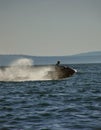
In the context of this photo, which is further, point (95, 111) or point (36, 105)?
point (36, 105)

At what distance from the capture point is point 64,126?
21.8 meters

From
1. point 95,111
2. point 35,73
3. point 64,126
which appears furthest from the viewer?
point 35,73

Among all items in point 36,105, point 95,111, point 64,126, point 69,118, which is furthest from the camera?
point 36,105

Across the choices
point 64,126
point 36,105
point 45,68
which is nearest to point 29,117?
point 64,126

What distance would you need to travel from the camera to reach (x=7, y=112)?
87.3 ft

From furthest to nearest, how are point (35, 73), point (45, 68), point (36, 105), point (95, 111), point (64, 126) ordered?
point (35, 73) < point (45, 68) < point (36, 105) < point (95, 111) < point (64, 126)

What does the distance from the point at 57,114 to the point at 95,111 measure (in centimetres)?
266

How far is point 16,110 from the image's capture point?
1089 inches

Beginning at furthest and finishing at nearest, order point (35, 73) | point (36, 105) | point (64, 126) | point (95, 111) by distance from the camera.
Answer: point (35, 73) → point (36, 105) → point (95, 111) → point (64, 126)

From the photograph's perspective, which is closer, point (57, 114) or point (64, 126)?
point (64, 126)

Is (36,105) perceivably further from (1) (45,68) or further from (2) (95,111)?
(1) (45,68)

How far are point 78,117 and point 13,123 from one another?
4004 millimetres

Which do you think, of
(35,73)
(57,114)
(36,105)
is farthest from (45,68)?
(57,114)

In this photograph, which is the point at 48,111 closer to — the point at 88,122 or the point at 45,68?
the point at 88,122
